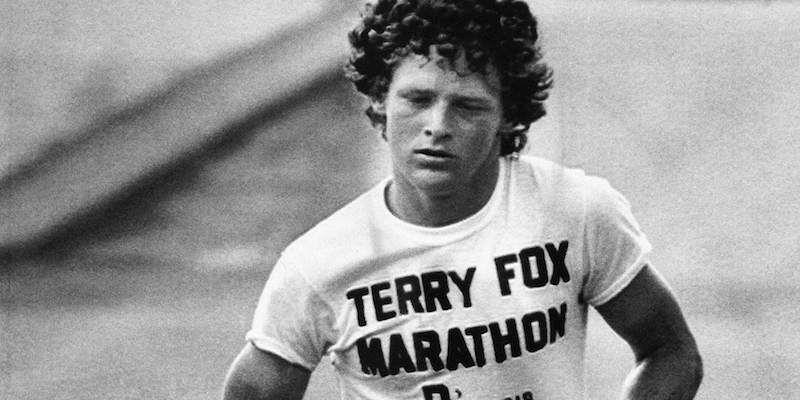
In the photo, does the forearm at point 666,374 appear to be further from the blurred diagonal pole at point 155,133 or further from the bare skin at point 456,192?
the blurred diagonal pole at point 155,133

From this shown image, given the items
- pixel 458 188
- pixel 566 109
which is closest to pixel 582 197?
pixel 458 188

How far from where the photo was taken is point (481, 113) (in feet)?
3.39

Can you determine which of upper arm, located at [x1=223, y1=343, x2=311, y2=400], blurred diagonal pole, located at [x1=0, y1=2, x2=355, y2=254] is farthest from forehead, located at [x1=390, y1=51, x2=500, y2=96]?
blurred diagonal pole, located at [x1=0, y1=2, x2=355, y2=254]

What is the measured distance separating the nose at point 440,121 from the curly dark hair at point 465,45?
0.13 feet

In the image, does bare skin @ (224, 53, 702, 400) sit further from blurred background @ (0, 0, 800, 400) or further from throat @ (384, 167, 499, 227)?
blurred background @ (0, 0, 800, 400)

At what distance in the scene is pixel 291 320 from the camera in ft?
3.48

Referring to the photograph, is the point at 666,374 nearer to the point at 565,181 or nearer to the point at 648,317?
the point at 648,317

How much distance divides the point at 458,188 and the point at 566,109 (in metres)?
0.33

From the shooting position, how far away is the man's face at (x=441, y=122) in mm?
1015

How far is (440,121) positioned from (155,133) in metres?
0.54

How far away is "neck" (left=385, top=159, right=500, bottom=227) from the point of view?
1.05 meters

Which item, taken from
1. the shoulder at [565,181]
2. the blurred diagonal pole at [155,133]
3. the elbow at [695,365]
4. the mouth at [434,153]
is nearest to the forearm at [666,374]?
the elbow at [695,365]

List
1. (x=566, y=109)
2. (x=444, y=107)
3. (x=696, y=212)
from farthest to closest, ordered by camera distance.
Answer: (x=696, y=212)
(x=566, y=109)
(x=444, y=107)

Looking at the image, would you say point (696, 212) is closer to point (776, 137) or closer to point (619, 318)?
point (776, 137)
